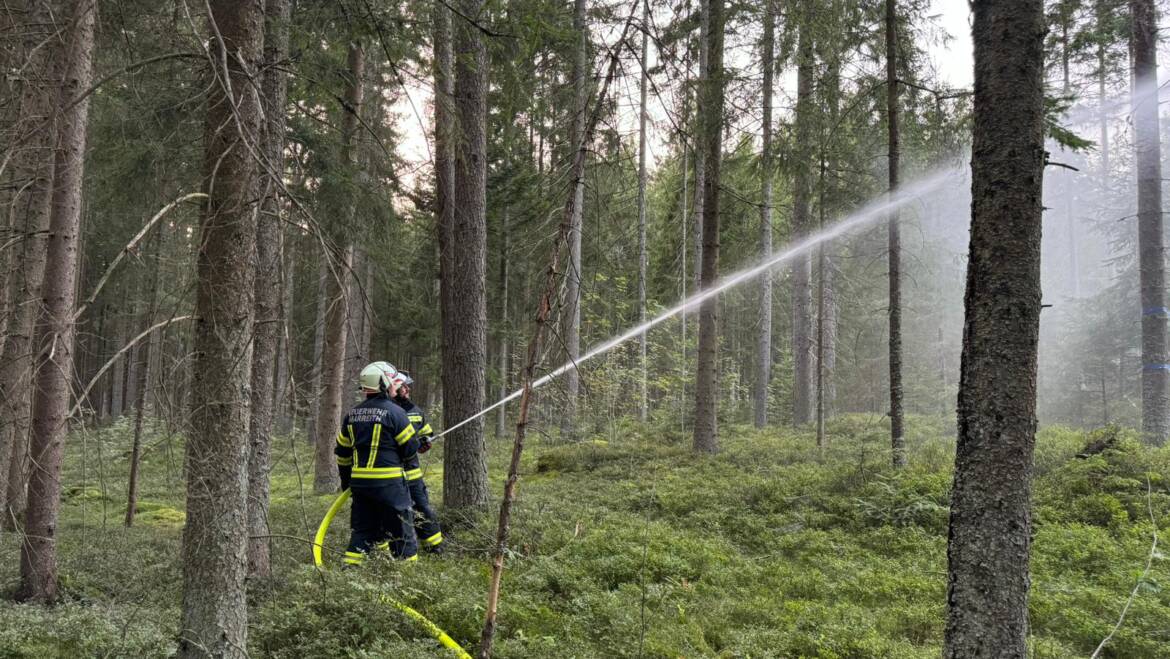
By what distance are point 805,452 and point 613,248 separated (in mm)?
10304

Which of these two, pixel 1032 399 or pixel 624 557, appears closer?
pixel 1032 399

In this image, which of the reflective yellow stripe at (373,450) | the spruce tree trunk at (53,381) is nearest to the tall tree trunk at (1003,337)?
the reflective yellow stripe at (373,450)

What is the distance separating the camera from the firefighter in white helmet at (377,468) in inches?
246

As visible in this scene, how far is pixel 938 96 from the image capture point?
31.0 ft

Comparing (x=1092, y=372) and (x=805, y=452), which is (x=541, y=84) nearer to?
(x=805, y=452)

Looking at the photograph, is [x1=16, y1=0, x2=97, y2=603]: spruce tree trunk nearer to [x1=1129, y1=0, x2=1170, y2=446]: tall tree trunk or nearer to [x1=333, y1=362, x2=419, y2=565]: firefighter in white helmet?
[x1=333, y1=362, x2=419, y2=565]: firefighter in white helmet

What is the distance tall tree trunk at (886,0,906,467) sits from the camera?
9508mm

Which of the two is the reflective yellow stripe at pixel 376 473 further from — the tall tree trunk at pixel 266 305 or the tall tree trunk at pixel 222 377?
the tall tree trunk at pixel 222 377

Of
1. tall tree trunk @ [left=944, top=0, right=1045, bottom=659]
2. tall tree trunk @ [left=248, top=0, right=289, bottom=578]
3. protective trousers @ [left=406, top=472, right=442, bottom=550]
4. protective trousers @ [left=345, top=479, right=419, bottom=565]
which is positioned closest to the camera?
tall tree trunk @ [left=944, top=0, right=1045, bottom=659]

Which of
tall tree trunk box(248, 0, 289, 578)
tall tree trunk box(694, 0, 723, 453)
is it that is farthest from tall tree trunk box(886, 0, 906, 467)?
tall tree trunk box(248, 0, 289, 578)

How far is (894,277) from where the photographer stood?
9812mm

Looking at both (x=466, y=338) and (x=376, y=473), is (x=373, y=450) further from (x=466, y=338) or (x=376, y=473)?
(x=466, y=338)

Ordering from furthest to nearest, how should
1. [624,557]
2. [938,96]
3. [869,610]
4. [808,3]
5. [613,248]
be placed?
[938,96], [624,557], [869,610], [808,3], [613,248]

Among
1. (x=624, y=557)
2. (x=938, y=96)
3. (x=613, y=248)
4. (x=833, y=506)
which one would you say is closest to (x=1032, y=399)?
(x=613, y=248)
